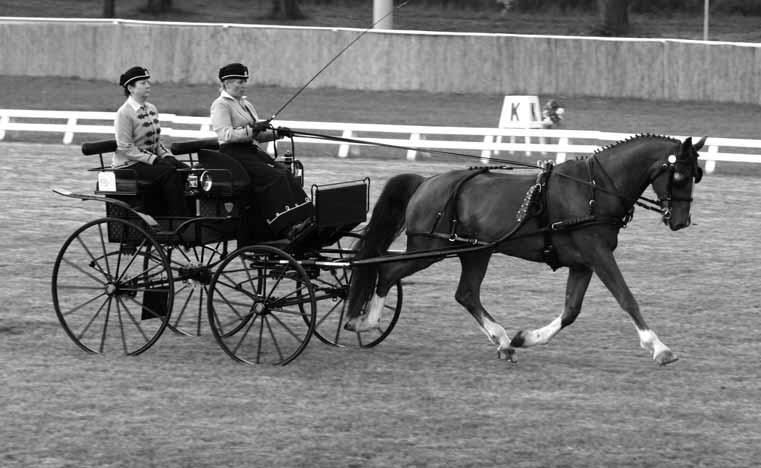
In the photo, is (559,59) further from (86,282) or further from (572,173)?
(572,173)

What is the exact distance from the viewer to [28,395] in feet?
27.5

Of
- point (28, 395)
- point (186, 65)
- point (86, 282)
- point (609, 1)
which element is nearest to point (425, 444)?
point (28, 395)

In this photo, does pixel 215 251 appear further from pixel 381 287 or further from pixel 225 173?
pixel 381 287

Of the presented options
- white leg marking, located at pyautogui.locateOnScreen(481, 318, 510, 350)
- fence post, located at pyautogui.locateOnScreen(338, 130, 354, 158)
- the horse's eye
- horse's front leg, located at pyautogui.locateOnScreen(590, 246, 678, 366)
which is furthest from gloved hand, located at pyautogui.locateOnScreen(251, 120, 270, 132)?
fence post, located at pyautogui.locateOnScreen(338, 130, 354, 158)

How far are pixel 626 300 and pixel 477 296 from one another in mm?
1072

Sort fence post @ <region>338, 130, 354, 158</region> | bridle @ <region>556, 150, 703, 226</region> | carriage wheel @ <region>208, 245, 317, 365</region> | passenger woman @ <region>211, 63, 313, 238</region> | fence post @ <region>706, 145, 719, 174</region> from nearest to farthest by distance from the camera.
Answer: bridle @ <region>556, 150, 703, 226</region> → carriage wheel @ <region>208, 245, 317, 365</region> → passenger woman @ <region>211, 63, 313, 238</region> → fence post @ <region>706, 145, 719, 174</region> → fence post @ <region>338, 130, 354, 158</region>

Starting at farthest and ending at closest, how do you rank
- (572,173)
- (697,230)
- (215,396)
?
(697,230) < (572,173) < (215,396)

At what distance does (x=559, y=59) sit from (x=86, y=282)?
2088cm

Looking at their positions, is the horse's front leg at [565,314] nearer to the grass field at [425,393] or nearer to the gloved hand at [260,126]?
the grass field at [425,393]

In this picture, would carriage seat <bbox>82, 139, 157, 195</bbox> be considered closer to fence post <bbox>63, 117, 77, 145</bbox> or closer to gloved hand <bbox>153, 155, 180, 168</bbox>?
gloved hand <bbox>153, 155, 180, 168</bbox>

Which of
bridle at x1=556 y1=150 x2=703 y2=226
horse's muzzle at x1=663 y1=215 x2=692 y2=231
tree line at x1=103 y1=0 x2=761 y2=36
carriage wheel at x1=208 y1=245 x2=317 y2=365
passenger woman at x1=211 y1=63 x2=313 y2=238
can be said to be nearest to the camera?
bridle at x1=556 y1=150 x2=703 y2=226

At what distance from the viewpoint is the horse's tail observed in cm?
964

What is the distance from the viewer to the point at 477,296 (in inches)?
377

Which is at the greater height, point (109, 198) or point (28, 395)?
point (109, 198)
